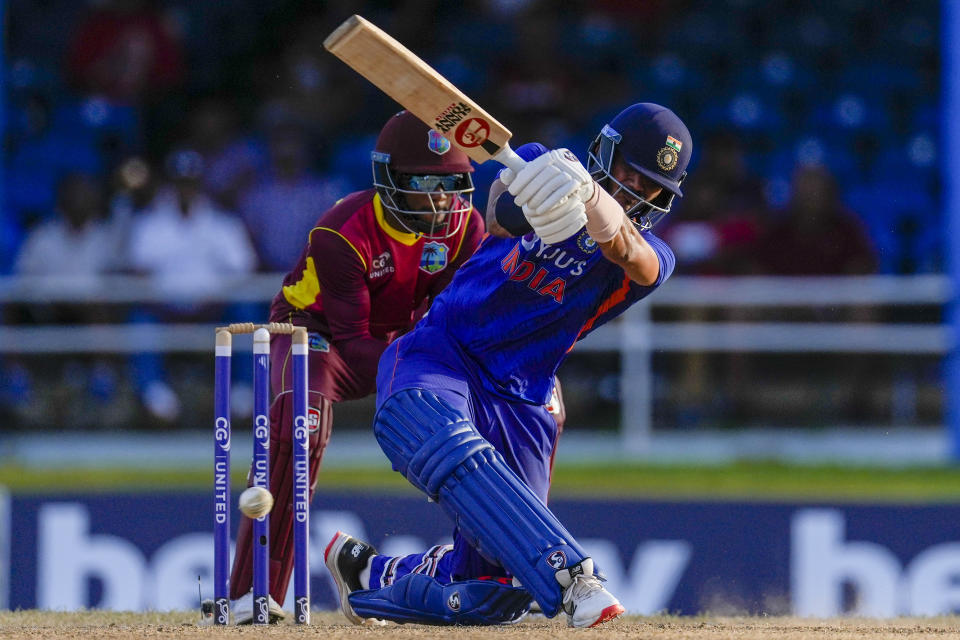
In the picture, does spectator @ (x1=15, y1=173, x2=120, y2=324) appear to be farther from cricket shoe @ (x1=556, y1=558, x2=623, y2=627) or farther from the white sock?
cricket shoe @ (x1=556, y1=558, x2=623, y2=627)

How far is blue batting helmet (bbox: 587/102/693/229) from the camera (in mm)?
5312

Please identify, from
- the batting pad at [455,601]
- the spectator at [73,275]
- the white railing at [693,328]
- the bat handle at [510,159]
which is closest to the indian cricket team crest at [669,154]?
the bat handle at [510,159]

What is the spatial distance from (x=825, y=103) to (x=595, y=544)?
5.26 m

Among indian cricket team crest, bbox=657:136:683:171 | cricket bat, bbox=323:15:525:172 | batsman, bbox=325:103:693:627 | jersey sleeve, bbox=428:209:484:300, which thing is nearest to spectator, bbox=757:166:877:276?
jersey sleeve, bbox=428:209:484:300

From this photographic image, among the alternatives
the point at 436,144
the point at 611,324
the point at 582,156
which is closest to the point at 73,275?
the point at 611,324

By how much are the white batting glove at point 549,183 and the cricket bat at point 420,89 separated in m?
0.12

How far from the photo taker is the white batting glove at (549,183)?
15.5 ft

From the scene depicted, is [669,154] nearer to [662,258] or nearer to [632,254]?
[662,258]

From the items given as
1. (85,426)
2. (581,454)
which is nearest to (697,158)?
(581,454)

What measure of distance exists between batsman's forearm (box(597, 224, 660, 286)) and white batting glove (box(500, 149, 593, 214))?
253 mm

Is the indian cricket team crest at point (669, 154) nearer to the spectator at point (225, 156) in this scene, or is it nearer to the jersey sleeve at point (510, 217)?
the jersey sleeve at point (510, 217)

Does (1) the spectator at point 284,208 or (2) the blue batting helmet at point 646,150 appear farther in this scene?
(1) the spectator at point 284,208

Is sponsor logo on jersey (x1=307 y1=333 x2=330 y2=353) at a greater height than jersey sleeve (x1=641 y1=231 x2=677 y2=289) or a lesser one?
lesser

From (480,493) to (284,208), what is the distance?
6266 mm
